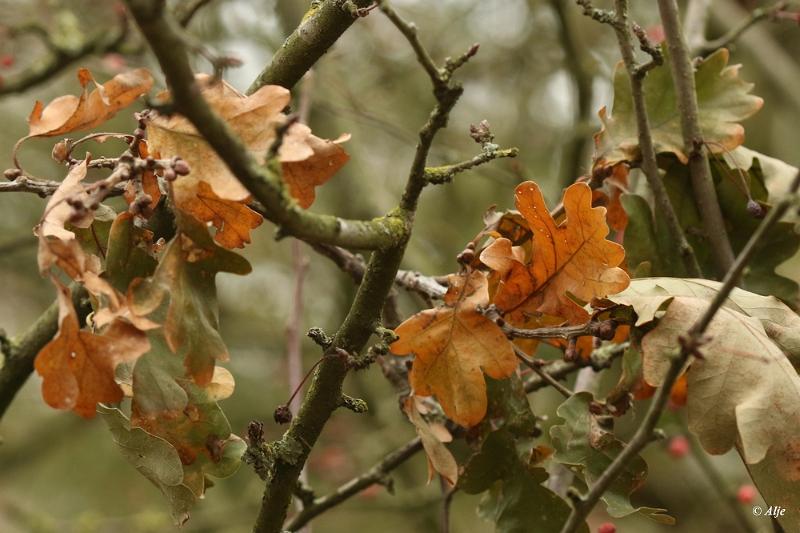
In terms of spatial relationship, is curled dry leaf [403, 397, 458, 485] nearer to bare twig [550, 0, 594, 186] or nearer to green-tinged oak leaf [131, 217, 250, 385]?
green-tinged oak leaf [131, 217, 250, 385]

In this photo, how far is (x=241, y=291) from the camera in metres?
4.01

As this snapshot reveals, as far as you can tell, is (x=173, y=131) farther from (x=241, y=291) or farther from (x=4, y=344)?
(x=241, y=291)

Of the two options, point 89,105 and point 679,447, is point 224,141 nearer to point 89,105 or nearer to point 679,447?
point 89,105

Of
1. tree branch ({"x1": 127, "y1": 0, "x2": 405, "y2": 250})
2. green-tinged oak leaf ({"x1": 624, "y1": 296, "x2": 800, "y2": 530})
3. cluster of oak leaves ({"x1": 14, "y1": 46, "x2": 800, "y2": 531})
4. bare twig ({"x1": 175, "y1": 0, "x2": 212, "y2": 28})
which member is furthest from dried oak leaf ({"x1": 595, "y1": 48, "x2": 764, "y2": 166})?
bare twig ({"x1": 175, "y1": 0, "x2": 212, "y2": 28})

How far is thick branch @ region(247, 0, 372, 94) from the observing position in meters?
1.12

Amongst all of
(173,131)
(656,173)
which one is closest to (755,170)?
(656,173)

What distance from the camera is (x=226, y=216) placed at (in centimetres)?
96

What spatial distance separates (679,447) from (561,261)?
4.38 ft

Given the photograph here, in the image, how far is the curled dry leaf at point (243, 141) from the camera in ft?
2.79

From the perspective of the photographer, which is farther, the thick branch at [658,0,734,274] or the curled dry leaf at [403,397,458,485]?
the thick branch at [658,0,734,274]

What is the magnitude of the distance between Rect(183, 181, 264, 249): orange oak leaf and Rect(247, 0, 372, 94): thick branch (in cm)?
27

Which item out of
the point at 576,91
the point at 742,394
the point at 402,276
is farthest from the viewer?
the point at 576,91

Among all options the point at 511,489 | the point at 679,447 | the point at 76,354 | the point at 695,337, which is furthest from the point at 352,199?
the point at 695,337

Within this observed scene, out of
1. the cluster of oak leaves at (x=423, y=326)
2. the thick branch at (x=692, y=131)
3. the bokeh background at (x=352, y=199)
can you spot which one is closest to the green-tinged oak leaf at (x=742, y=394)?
the cluster of oak leaves at (x=423, y=326)
